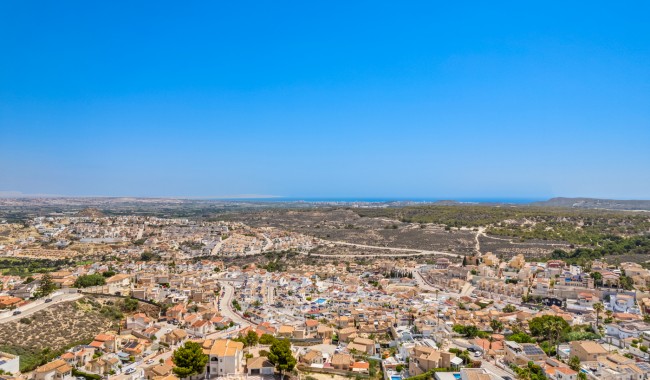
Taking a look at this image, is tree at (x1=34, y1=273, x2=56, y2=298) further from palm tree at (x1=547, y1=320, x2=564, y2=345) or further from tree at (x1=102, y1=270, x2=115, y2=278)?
palm tree at (x1=547, y1=320, x2=564, y2=345)

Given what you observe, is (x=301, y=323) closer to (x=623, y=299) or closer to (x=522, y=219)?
(x=623, y=299)

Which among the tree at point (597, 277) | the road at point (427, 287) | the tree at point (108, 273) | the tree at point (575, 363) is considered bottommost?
the road at point (427, 287)

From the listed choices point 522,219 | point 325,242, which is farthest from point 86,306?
point 522,219

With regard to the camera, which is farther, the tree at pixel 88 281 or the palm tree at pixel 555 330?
the tree at pixel 88 281

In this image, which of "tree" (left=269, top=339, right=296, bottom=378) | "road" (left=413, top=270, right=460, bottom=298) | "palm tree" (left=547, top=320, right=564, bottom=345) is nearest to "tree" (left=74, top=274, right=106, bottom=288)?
"tree" (left=269, top=339, right=296, bottom=378)

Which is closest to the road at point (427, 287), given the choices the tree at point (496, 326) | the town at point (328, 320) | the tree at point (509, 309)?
the town at point (328, 320)

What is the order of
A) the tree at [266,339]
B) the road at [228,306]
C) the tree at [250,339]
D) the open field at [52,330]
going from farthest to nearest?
1. the road at [228,306]
2. the tree at [266,339]
3. the tree at [250,339]
4. the open field at [52,330]

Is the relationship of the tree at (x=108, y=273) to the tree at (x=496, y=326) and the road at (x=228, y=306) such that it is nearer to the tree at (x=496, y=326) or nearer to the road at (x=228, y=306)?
the road at (x=228, y=306)

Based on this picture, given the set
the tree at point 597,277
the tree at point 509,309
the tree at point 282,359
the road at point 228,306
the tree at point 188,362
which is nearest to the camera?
the tree at point 188,362

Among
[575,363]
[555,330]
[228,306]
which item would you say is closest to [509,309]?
[555,330]
